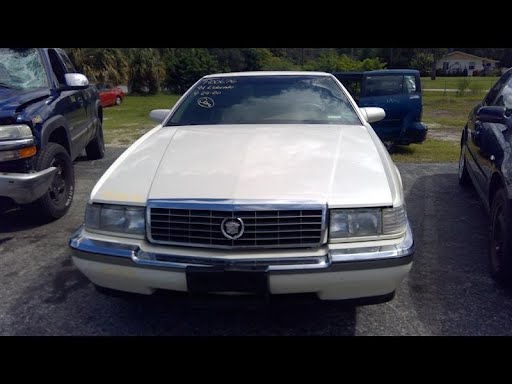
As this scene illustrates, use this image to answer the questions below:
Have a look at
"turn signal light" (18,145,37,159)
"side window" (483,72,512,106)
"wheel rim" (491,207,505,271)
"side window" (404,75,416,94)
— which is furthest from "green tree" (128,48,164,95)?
"wheel rim" (491,207,505,271)

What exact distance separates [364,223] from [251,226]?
617mm

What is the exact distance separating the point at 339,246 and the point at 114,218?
1.27 metres

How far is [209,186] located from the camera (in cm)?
238

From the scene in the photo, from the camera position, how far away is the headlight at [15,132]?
12.6ft

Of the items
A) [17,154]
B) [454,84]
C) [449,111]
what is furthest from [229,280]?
[454,84]

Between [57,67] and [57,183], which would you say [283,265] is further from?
[57,67]

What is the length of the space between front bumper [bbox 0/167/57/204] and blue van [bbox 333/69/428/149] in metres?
6.10

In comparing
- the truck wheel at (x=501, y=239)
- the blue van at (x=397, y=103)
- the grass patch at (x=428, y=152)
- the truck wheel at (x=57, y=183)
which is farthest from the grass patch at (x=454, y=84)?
the truck wheel at (x=57, y=183)

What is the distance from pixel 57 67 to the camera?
5270mm

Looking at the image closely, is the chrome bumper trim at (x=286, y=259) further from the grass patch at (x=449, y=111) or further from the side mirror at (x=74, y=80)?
the grass patch at (x=449, y=111)

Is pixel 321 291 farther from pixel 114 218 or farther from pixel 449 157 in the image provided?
pixel 449 157

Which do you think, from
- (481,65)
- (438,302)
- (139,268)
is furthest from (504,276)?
(481,65)

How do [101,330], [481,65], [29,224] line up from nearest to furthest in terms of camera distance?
[101,330] < [29,224] < [481,65]

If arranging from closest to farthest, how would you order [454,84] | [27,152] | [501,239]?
[501,239] → [27,152] → [454,84]
